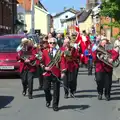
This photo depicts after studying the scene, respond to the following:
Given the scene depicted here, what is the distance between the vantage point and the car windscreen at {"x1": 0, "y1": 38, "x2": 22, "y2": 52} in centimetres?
1836

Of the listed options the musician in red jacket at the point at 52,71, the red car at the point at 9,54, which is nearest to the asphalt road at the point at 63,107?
the musician in red jacket at the point at 52,71

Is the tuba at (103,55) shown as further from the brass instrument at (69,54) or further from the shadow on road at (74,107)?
the shadow on road at (74,107)

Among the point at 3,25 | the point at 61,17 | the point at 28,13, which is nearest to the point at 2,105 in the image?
the point at 3,25

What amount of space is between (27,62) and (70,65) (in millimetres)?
1182

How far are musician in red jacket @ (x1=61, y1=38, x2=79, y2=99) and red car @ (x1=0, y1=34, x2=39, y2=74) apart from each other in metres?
5.02

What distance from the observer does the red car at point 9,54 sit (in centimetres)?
1748

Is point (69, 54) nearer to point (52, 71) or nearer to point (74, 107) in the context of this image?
point (74, 107)

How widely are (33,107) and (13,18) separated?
53.0 m

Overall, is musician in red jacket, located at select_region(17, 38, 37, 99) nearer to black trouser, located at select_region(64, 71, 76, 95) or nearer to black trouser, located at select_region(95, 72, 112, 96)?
black trouser, located at select_region(64, 71, 76, 95)

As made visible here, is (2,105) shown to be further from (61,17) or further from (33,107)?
(61,17)

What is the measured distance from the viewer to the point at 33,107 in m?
10.8

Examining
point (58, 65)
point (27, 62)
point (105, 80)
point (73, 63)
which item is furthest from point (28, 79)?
point (58, 65)

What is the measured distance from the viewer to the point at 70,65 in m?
12.4

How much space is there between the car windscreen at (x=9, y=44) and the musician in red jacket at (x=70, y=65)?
20.0 ft
